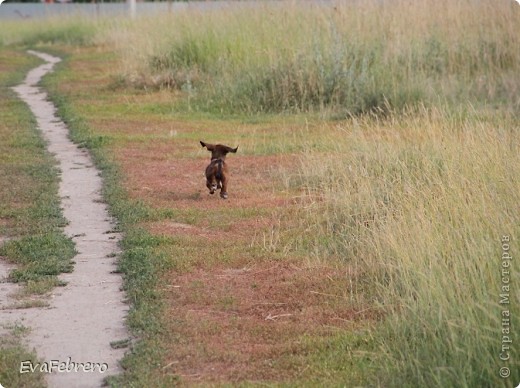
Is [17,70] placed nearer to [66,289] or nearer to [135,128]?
[135,128]

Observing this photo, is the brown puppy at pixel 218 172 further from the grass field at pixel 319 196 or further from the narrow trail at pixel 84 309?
the narrow trail at pixel 84 309

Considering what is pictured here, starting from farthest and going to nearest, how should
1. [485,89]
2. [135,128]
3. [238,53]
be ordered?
[238,53]
[485,89]
[135,128]

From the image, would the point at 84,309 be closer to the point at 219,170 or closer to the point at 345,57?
the point at 219,170

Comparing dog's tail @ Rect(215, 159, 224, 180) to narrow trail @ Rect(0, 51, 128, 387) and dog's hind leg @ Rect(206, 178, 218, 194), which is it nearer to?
dog's hind leg @ Rect(206, 178, 218, 194)

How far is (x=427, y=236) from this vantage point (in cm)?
648

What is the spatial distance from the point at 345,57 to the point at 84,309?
9988 mm

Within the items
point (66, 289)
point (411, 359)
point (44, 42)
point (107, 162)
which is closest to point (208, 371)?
point (411, 359)

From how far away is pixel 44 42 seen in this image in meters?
36.2

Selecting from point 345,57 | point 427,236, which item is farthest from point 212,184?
point 345,57

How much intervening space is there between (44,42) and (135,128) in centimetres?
2233

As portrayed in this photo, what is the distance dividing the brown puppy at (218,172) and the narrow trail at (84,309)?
95 cm

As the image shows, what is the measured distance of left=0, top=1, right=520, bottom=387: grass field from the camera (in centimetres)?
556

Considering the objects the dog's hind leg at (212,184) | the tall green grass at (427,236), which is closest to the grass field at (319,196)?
the tall green grass at (427,236)

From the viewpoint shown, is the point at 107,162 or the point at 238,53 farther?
the point at 238,53
